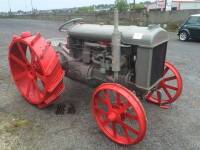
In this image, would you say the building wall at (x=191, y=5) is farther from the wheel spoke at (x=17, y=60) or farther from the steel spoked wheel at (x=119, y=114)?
the steel spoked wheel at (x=119, y=114)

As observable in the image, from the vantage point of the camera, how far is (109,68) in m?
3.41

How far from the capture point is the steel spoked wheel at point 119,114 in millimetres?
2721

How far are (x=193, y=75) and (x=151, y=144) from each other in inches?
127

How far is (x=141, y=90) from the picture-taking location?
3217 millimetres

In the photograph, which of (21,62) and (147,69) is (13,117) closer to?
(21,62)

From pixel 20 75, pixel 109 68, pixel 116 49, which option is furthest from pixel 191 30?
pixel 116 49

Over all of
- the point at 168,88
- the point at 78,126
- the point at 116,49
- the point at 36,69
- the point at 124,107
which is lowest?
the point at 78,126

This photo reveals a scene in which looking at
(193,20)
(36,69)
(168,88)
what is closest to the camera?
(36,69)

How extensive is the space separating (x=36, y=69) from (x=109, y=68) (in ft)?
3.71

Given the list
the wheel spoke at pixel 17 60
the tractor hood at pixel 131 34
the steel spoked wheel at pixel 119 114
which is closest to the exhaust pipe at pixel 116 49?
the tractor hood at pixel 131 34

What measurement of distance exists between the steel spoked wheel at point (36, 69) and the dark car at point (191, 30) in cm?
912

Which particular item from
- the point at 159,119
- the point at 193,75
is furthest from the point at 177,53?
the point at 159,119

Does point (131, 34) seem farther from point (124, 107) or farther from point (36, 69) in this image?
point (36, 69)

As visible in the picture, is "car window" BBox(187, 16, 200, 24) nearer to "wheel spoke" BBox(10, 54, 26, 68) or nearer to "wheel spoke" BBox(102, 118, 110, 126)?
"wheel spoke" BBox(10, 54, 26, 68)
